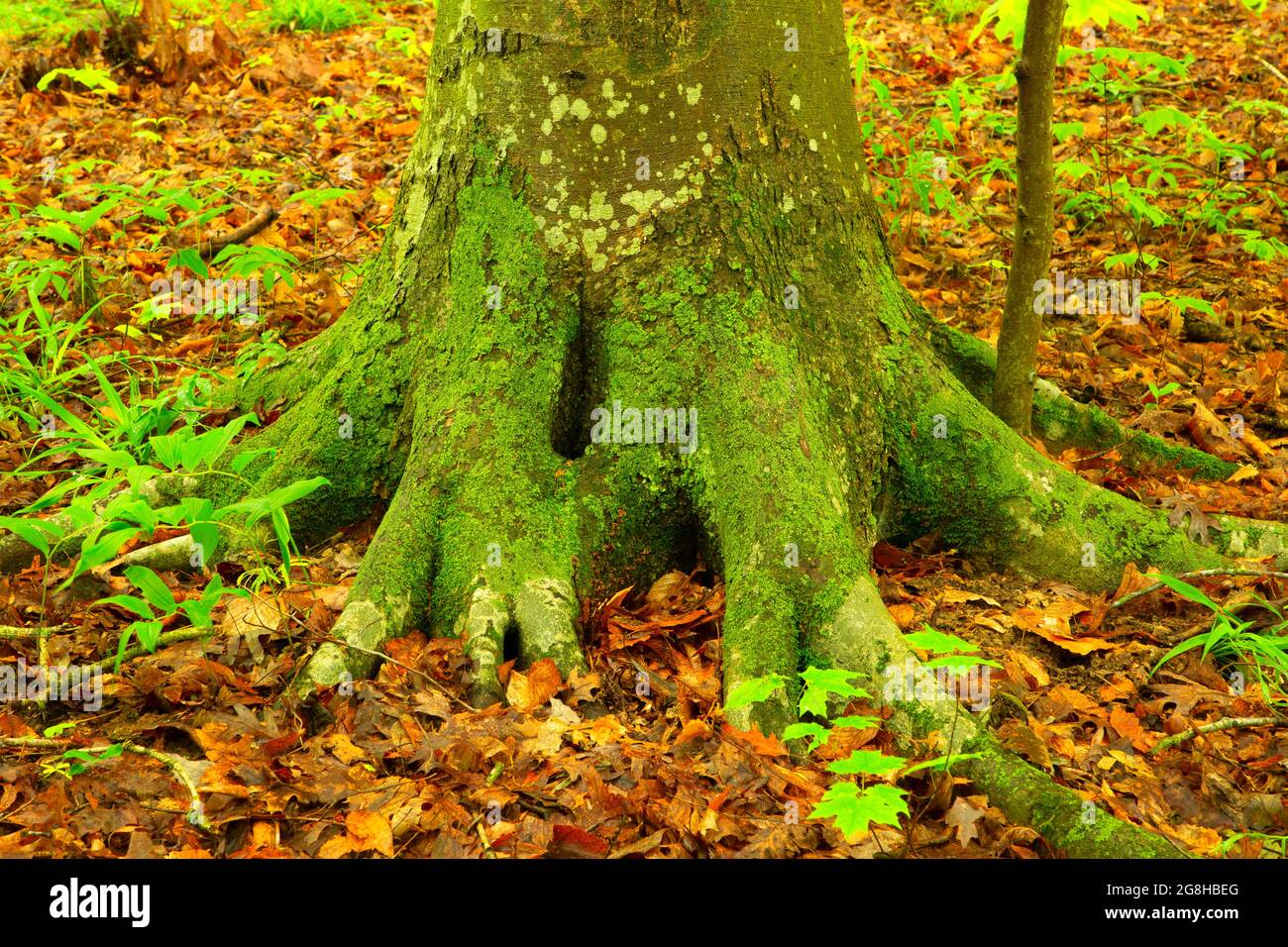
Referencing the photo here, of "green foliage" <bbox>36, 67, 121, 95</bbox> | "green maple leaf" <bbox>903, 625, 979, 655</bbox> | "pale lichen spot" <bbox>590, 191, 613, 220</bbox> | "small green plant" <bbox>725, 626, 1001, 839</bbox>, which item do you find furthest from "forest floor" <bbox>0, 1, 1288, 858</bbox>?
"green foliage" <bbox>36, 67, 121, 95</bbox>

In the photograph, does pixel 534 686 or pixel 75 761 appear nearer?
pixel 75 761

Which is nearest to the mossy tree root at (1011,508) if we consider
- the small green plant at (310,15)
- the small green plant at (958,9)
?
the small green plant at (958,9)

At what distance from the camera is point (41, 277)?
5148mm

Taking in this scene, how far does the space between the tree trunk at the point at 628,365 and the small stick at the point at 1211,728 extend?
807mm

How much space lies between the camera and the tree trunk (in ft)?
10.5

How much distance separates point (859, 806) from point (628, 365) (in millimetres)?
1667

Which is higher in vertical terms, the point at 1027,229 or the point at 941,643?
the point at 1027,229

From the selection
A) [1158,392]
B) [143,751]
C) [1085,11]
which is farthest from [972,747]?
[1085,11]

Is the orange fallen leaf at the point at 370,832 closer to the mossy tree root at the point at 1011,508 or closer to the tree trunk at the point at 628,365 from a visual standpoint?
the tree trunk at the point at 628,365

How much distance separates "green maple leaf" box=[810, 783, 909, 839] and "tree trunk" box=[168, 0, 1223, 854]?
2.26ft

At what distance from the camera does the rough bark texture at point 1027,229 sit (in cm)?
385

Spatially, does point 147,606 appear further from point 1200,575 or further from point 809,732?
point 1200,575

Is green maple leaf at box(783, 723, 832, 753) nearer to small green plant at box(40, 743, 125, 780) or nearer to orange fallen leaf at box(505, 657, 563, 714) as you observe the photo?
orange fallen leaf at box(505, 657, 563, 714)

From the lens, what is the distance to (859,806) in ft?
7.44
